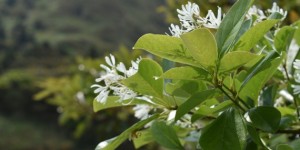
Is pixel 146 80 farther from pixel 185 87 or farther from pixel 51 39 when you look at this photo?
pixel 51 39

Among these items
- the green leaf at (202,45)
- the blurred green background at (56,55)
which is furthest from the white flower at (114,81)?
the blurred green background at (56,55)

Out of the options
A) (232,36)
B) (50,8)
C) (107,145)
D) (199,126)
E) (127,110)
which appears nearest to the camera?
(232,36)

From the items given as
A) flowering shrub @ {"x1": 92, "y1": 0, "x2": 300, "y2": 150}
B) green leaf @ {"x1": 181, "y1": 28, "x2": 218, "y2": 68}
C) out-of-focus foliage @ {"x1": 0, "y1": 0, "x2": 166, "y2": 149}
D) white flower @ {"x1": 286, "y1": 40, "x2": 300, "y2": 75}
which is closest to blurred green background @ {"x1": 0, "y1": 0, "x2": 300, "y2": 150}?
out-of-focus foliage @ {"x1": 0, "y1": 0, "x2": 166, "y2": 149}

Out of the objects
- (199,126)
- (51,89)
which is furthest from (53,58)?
(199,126)

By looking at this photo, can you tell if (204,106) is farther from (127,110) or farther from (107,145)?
(127,110)

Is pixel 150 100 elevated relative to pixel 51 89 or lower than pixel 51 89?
lower

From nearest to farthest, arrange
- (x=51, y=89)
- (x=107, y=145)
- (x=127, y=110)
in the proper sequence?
(x=107, y=145), (x=127, y=110), (x=51, y=89)

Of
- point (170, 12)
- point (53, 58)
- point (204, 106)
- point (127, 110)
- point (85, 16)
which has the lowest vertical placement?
point (204, 106)
